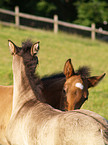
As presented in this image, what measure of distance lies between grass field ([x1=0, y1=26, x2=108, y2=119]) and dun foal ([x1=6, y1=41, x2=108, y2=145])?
6.55 m

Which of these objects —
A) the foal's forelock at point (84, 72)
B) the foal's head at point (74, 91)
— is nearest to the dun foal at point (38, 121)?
the foal's head at point (74, 91)

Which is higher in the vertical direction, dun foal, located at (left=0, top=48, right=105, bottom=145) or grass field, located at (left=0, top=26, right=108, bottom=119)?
grass field, located at (left=0, top=26, right=108, bottom=119)

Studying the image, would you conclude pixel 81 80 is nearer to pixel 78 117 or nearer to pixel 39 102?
pixel 39 102

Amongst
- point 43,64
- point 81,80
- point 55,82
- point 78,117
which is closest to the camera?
point 78,117

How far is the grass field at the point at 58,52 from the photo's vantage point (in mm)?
14617

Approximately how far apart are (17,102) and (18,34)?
61.4ft

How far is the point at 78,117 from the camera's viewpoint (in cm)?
337

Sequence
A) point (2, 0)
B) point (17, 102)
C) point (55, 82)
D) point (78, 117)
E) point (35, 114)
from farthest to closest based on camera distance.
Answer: point (2, 0) → point (55, 82) → point (17, 102) → point (35, 114) → point (78, 117)

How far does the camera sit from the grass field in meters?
14.6

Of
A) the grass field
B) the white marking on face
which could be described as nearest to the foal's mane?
the white marking on face

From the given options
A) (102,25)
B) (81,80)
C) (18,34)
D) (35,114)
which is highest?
(102,25)

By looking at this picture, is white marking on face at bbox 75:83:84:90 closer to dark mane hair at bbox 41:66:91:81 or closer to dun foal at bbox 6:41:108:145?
dark mane hair at bbox 41:66:91:81

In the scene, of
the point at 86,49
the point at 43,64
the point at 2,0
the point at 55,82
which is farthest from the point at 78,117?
the point at 2,0

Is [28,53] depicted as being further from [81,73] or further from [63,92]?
[81,73]
